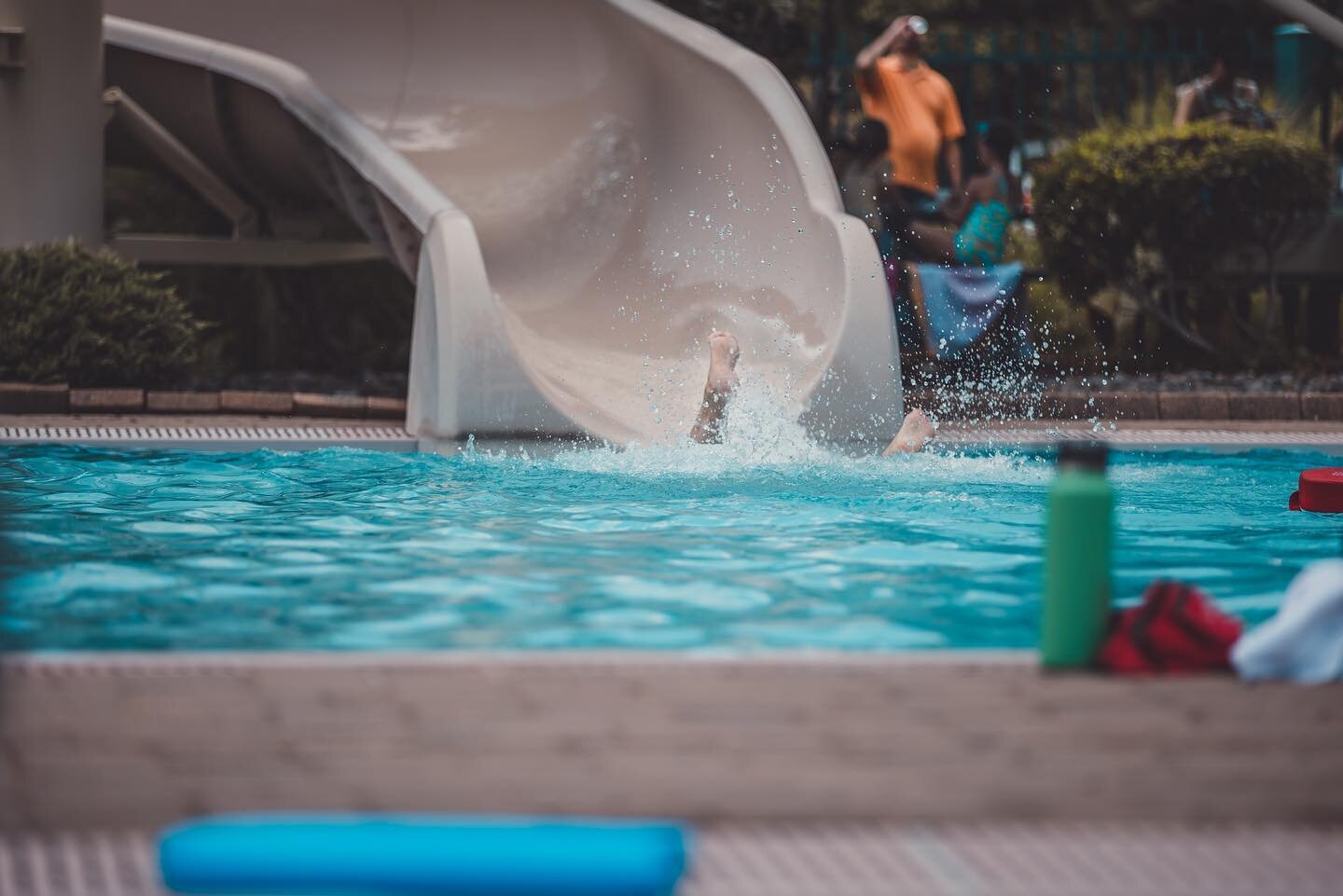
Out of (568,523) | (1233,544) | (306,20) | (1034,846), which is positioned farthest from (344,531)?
(306,20)

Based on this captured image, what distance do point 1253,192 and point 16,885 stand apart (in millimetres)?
8360

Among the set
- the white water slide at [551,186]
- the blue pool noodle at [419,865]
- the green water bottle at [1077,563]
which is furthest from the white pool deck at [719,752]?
the white water slide at [551,186]

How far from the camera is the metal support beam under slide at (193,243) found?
9.41 meters

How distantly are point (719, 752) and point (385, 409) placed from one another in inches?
221

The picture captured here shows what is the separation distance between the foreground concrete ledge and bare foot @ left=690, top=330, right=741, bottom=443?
13.2ft

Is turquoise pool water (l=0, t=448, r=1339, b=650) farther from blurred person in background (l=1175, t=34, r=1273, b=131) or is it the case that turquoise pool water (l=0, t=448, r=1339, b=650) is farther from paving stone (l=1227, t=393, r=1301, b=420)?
blurred person in background (l=1175, t=34, r=1273, b=131)

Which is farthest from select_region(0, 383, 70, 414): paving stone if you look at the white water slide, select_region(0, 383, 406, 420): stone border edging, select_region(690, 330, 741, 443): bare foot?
select_region(690, 330, 741, 443): bare foot

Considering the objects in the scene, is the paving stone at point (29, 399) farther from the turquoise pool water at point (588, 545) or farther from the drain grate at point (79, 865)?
the drain grate at point (79, 865)

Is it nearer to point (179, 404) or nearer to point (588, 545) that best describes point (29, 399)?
point (179, 404)

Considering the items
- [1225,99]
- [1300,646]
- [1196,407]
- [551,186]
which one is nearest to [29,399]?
[551,186]

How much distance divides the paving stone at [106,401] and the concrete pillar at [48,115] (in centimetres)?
125

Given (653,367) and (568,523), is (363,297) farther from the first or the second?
(568,523)

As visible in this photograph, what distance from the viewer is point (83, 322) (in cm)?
780

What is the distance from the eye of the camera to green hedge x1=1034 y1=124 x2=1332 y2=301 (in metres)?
9.12
